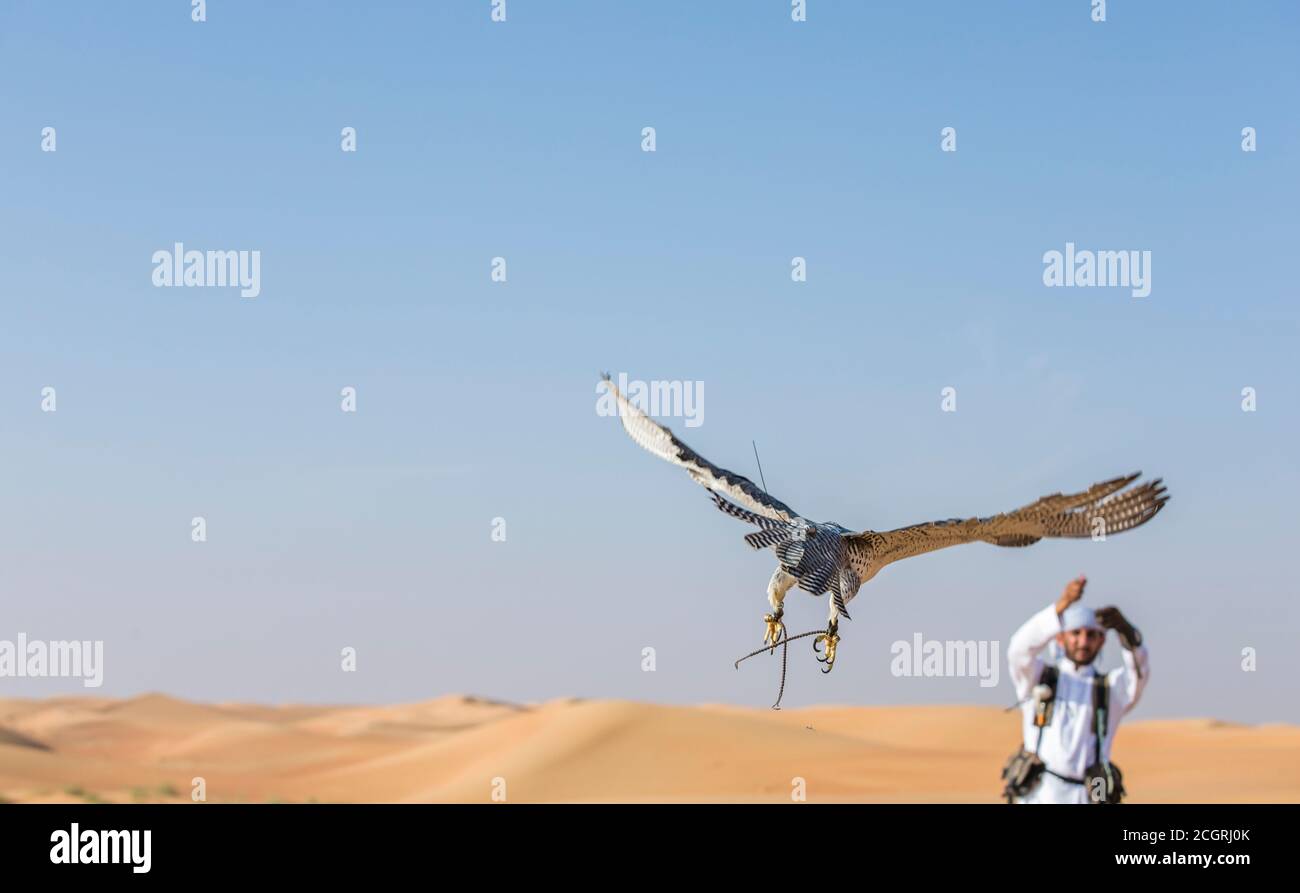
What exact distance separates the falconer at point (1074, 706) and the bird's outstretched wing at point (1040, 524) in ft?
7.66

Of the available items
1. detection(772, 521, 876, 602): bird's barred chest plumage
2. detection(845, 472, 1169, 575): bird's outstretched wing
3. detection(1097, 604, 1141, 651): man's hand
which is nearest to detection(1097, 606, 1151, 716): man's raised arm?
detection(1097, 604, 1141, 651): man's hand

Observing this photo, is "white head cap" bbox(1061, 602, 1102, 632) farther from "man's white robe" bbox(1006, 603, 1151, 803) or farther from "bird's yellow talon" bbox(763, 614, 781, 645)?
"bird's yellow talon" bbox(763, 614, 781, 645)

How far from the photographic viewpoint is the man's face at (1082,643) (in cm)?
1231

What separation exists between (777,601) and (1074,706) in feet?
18.5

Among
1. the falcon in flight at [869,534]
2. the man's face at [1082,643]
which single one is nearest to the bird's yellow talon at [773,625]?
the falcon in flight at [869,534]

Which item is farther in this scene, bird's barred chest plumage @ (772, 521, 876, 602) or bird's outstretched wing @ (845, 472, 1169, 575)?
bird's barred chest plumage @ (772, 521, 876, 602)

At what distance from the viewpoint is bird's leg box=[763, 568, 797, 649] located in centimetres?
1767
